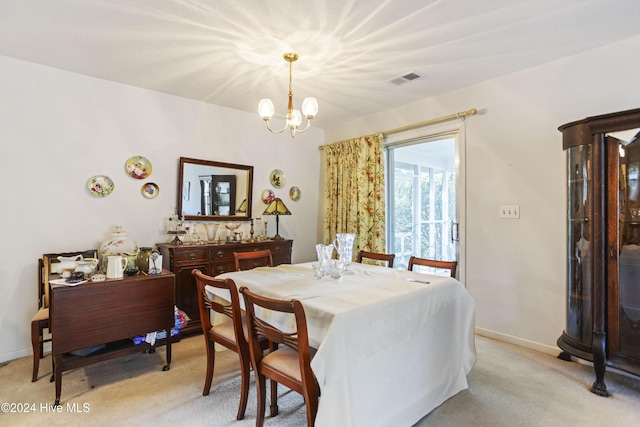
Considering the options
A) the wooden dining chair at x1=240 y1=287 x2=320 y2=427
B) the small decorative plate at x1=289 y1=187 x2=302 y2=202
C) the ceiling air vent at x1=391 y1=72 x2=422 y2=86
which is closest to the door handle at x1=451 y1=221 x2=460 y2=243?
the ceiling air vent at x1=391 y1=72 x2=422 y2=86

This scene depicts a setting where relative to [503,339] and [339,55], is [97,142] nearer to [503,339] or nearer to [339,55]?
[339,55]

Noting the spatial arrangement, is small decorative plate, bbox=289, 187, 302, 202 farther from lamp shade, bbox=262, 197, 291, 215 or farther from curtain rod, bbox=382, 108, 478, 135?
curtain rod, bbox=382, 108, 478, 135

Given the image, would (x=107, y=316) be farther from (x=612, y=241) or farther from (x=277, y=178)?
(x=612, y=241)

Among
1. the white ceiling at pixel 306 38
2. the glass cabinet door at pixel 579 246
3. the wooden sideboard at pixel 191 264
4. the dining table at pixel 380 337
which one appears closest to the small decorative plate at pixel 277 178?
the wooden sideboard at pixel 191 264

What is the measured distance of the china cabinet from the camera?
208 centimetres

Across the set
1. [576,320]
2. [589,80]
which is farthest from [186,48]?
[576,320]

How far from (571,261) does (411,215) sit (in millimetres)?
1864

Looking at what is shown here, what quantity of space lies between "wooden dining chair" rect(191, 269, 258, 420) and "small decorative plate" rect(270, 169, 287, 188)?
238 cm

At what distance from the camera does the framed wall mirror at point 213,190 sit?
11.7ft

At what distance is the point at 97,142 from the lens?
307 cm

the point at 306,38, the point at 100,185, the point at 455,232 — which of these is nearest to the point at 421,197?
the point at 455,232

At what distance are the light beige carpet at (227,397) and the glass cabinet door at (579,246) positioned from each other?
0.38 metres

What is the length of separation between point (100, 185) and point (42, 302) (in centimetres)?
109

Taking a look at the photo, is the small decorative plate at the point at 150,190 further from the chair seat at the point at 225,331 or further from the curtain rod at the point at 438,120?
the curtain rod at the point at 438,120
